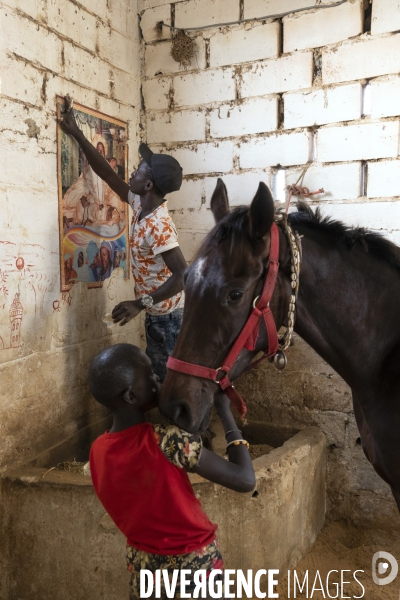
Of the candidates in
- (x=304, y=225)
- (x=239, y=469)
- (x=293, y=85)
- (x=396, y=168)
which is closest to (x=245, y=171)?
(x=293, y=85)

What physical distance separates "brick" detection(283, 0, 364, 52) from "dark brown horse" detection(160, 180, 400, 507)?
2.04 m

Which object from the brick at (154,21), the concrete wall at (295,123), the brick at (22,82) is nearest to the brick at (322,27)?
the concrete wall at (295,123)

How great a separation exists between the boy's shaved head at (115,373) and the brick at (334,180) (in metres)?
2.36

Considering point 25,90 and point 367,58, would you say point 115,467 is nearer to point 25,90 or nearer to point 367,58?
point 25,90

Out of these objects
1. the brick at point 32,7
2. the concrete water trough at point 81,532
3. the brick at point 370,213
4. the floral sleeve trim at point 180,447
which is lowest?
the concrete water trough at point 81,532

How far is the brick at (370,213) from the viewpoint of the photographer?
3.15 m

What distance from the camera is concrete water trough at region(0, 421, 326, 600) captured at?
7.72 ft

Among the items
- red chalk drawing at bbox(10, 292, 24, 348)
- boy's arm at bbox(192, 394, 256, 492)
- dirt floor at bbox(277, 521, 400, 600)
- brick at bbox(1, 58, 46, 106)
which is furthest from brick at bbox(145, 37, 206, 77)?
dirt floor at bbox(277, 521, 400, 600)

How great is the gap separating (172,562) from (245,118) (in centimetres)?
302

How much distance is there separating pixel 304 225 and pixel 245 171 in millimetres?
1977

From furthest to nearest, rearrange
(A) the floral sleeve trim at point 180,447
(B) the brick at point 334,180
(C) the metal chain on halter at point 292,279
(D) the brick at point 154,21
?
(D) the brick at point 154,21, (B) the brick at point 334,180, (C) the metal chain on halter at point 292,279, (A) the floral sleeve trim at point 180,447

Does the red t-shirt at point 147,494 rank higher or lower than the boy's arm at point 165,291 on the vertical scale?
lower

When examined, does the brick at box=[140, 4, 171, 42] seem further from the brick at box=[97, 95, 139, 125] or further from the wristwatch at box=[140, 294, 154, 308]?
the wristwatch at box=[140, 294, 154, 308]

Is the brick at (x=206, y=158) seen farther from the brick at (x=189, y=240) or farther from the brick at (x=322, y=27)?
the brick at (x=322, y=27)
